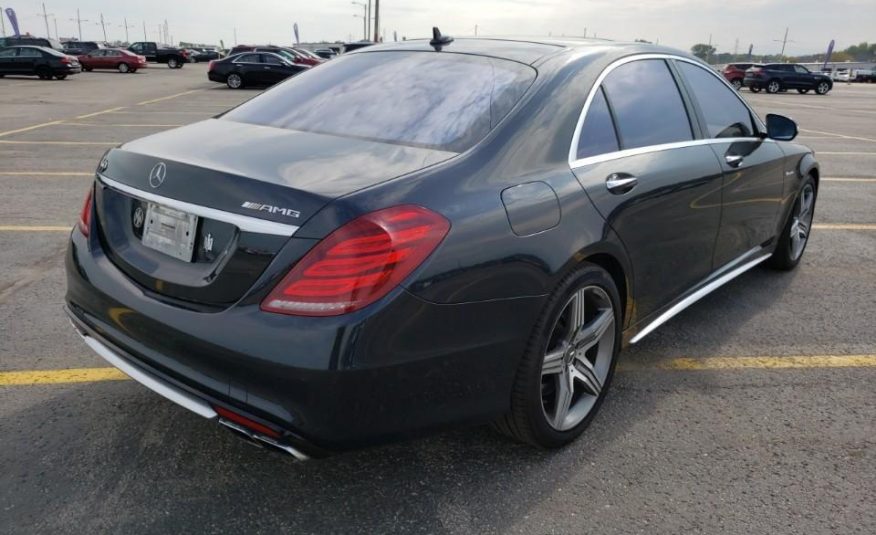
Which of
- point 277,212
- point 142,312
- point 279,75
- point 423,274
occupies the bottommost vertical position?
point 279,75

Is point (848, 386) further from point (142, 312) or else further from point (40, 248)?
point (40, 248)

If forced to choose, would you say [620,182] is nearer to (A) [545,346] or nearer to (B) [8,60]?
(A) [545,346]

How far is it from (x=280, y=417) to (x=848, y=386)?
9.28 ft

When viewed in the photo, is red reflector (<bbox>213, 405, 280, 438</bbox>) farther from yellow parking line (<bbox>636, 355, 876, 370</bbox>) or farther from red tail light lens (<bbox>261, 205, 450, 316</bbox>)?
yellow parking line (<bbox>636, 355, 876, 370</bbox>)

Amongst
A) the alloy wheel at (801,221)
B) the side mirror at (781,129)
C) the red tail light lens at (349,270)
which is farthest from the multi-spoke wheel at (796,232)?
the red tail light lens at (349,270)

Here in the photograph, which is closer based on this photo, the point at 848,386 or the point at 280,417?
the point at 280,417

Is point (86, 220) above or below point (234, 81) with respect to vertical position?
above

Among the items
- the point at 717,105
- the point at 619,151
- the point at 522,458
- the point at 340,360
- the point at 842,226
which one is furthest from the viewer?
the point at 842,226

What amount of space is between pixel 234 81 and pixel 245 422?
92.7 ft

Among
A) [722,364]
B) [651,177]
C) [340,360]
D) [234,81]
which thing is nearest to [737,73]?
[234,81]

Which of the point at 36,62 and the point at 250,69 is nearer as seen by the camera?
the point at 250,69

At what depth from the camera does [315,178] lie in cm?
216

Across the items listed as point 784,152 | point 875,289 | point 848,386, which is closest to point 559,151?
point 848,386

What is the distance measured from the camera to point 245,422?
82.2 inches
